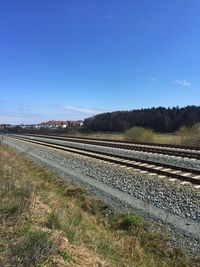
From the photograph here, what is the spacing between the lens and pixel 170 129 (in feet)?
313

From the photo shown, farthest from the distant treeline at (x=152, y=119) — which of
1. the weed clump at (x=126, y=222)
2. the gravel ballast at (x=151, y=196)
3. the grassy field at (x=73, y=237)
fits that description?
the grassy field at (x=73, y=237)

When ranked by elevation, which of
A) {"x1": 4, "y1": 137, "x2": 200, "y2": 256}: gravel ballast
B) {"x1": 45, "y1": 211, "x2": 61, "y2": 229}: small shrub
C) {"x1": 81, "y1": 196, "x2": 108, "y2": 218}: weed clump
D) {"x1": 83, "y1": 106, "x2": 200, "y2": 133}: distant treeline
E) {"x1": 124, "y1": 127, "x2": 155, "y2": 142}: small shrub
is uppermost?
{"x1": 83, "y1": 106, "x2": 200, "y2": 133}: distant treeline

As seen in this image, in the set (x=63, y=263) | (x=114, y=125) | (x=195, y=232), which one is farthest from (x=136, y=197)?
(x=114, y=125)

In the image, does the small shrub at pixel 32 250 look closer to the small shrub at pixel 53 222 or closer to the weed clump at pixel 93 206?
the small shrub at pixel 53 222

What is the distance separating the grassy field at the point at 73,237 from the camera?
5.75 meters

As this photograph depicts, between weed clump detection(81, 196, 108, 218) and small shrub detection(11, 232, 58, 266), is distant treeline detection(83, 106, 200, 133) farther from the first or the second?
small shrub detection(11, 232, 58, 266)

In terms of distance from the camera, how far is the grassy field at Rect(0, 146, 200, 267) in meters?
5.75

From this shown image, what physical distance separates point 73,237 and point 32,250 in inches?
64.3

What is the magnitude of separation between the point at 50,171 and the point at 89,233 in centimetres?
1209

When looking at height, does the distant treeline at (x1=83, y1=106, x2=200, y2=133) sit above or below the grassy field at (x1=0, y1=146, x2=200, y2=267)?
above

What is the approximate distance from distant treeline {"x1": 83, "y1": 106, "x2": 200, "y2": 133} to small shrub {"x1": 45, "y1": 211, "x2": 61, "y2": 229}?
7709 cm

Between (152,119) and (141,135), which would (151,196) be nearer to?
(141,135)

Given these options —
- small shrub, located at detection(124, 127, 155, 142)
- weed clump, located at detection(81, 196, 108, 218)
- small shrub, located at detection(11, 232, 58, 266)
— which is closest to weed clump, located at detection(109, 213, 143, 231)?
weed clump, located at detection(81, 196, 108, 218)

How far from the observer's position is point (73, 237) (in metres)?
7.11
